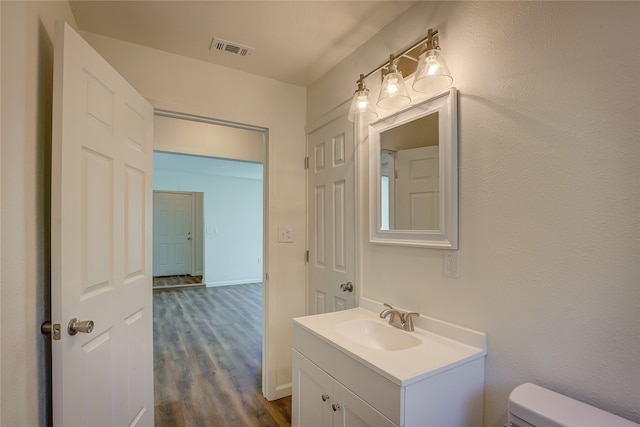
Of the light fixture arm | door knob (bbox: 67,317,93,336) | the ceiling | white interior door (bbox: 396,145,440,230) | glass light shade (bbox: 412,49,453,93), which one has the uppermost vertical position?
the ceiling

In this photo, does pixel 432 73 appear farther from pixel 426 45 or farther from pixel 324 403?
pixel 324 403

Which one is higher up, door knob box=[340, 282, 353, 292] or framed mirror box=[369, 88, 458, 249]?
framed mirror box=[369, 88, 458, 249]

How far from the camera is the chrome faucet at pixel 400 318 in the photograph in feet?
4.69

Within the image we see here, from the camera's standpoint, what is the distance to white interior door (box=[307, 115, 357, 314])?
1.97m

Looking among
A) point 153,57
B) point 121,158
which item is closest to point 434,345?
point 121,158

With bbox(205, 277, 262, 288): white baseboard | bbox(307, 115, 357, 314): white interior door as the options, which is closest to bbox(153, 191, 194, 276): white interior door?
bbox(205, 277, 262, 288): white baseboard

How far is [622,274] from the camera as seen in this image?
34.0 inches

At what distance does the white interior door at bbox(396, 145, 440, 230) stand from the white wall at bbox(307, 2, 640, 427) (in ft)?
0.43

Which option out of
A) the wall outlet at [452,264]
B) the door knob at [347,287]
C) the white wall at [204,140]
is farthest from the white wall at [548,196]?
the white wall at [204,140]

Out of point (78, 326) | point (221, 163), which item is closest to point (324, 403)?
point (78, 326)

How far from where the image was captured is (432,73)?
49.3 inches

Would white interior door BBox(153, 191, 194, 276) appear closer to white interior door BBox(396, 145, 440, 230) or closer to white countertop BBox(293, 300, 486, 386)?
white countertop BBox(293, 300, 486, 386)

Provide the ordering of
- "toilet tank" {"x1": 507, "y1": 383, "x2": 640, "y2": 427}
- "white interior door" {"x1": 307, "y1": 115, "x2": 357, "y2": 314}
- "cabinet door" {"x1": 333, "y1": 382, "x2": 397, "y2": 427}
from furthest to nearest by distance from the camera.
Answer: "white interior door" {"x1": 307, "y1": 115, "x2": 357, "y2": 314}, "cabinet door" {"x1": 333, "y1": 382, "x2": 397, "y2": 427}, "toilet tank" {"x1": 507, "y1": 383, "x2": 640, "y2": 427}

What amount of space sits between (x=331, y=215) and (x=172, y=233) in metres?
5.51
